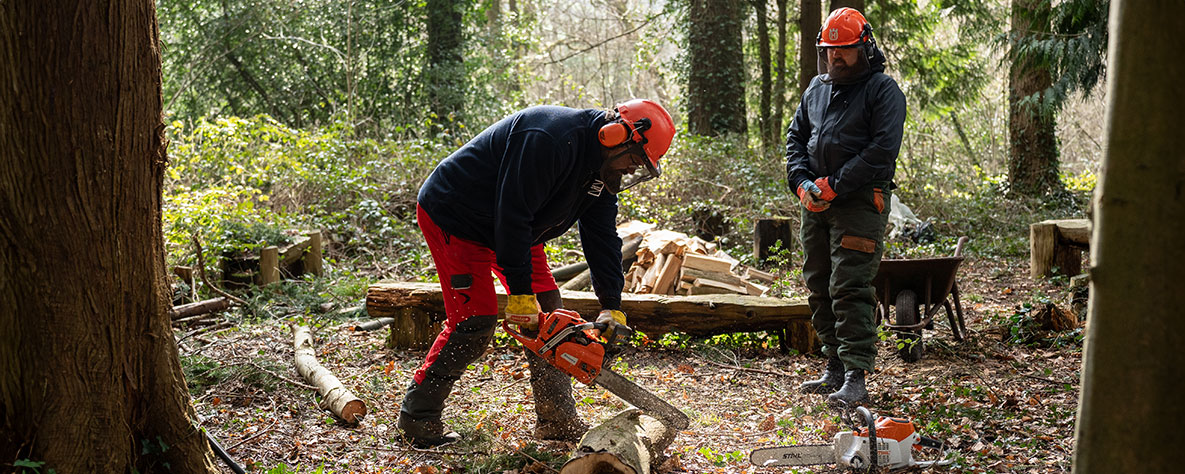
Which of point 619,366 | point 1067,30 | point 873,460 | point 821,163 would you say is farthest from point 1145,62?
point 1067,30

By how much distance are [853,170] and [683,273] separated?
249 cm

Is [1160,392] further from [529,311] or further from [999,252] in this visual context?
[999,252]

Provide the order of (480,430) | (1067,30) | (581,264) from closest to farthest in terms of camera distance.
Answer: (480,430), (581,264), (1067,30)

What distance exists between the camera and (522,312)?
3350 mm

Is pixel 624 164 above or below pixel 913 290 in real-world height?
above

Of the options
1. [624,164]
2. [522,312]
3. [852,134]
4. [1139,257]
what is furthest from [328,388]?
[1139,257]

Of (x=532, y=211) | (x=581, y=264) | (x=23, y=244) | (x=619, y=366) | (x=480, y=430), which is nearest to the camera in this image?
(x=23, y=244)

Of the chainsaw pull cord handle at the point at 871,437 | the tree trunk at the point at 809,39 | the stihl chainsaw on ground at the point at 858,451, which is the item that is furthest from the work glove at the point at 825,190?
the tree trunk at the point at 809,39

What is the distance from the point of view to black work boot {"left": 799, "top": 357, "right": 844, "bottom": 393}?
4586 mm

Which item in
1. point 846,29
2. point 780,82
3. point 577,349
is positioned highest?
point 780,82

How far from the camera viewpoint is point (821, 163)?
441 centimetres

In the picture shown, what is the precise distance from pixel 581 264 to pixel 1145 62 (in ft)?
18.5

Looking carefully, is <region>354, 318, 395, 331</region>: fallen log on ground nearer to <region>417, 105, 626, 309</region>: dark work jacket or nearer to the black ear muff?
<region>417, 105, 626, 309</region>: dark work jacket

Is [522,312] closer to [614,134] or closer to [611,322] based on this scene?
[611,322]
